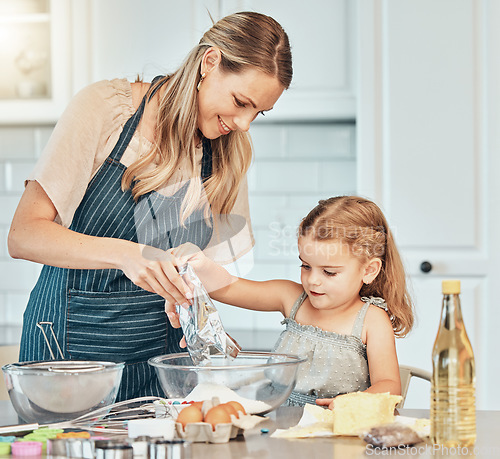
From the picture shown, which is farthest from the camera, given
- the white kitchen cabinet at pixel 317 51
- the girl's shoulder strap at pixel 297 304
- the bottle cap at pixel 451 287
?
the white kitchen cabinet at pixel 317 51

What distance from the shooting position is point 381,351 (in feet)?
4.86

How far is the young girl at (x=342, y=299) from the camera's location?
1.48 metres

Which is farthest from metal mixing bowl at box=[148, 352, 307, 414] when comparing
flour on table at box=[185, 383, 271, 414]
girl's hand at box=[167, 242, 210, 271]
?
girl's hand at box=[167, 242, 210, 271]

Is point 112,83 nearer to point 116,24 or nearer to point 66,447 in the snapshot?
point 66,447

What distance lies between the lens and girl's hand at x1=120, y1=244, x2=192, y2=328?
1236mm

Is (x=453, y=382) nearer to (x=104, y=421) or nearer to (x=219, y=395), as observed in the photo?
(x=219, y=395)

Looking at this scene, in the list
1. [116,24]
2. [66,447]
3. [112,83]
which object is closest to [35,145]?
[116,24]

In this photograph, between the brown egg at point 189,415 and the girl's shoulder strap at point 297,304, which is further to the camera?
the girl's shoulder strap at point 297,304

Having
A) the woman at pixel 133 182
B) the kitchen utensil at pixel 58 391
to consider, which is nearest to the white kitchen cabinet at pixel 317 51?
the woman at pixel 133 182

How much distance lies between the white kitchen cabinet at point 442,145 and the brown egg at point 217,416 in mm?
1591

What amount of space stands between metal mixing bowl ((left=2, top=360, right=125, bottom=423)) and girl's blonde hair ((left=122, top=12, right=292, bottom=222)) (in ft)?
1.82

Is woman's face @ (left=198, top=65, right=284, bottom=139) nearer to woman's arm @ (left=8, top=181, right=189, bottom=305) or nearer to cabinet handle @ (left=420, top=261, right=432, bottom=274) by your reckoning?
woman's arm @ (left=8, top=181, right=189, bottom=305)

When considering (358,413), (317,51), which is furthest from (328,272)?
(317,51)

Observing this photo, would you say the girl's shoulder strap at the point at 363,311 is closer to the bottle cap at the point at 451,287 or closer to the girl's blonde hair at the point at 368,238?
the girl's blonde hair at the point at 368,238
